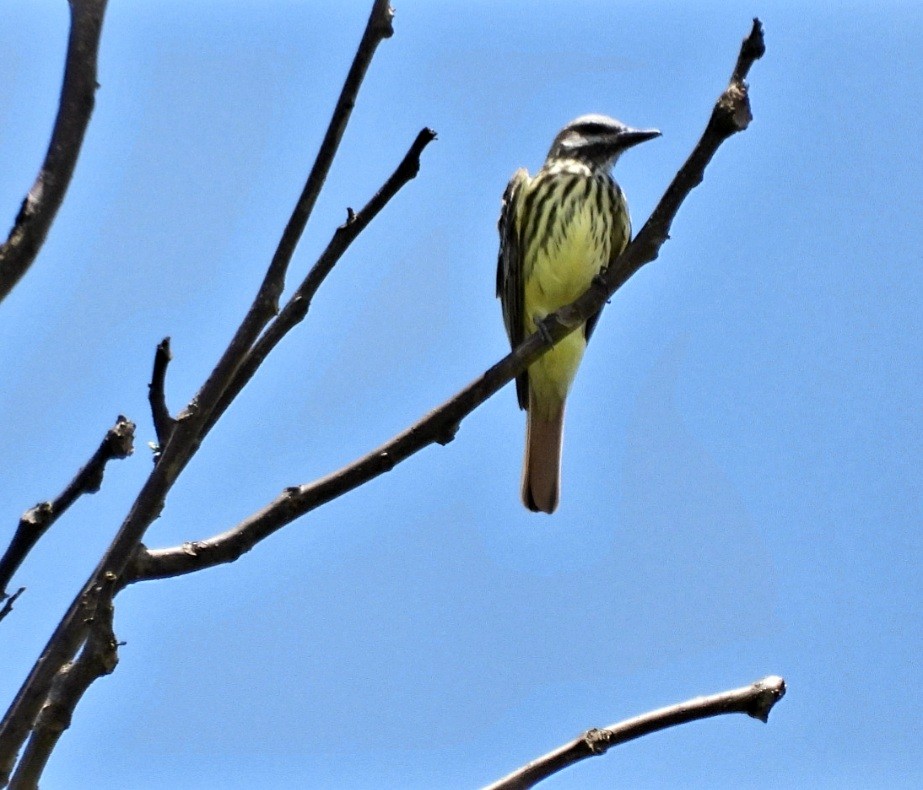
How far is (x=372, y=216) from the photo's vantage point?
243 cm

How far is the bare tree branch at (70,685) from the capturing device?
2037 millimetres

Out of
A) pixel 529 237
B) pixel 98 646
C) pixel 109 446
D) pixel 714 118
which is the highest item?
pixel 529 237

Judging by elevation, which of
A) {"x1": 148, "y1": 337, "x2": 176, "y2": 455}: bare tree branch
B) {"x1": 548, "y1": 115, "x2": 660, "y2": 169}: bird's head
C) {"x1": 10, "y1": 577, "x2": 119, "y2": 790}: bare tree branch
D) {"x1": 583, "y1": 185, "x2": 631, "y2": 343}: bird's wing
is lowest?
{"x1": 10, "y1": 577, "x2": 119, "y2": 790}: bare tree branch

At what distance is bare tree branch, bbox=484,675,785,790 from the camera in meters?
2.29

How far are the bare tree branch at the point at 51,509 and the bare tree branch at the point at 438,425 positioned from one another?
23cm

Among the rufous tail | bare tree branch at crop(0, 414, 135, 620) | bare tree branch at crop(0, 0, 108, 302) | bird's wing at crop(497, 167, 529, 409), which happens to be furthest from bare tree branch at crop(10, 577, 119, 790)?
bird's wing at crop(497, 167, 529, 409)

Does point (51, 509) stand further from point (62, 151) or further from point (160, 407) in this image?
point (62, 151)

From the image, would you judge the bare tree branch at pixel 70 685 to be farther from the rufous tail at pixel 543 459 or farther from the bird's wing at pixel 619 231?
the bird's wing at pixel 619 231

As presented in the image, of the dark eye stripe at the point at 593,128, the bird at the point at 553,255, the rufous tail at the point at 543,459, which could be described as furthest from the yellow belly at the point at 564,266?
the dark eye stripe at the point at 593,128

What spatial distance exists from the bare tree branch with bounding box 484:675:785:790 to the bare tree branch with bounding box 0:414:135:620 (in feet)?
3.06

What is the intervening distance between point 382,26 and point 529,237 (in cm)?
402

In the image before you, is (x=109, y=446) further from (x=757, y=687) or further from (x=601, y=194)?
(x=601, y=194)

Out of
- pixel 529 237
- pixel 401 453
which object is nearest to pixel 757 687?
pixel 401 453

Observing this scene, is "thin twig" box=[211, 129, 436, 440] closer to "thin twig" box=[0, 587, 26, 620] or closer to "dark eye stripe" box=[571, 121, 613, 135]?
"thin twig" box=[0, 587, 26, 620]
